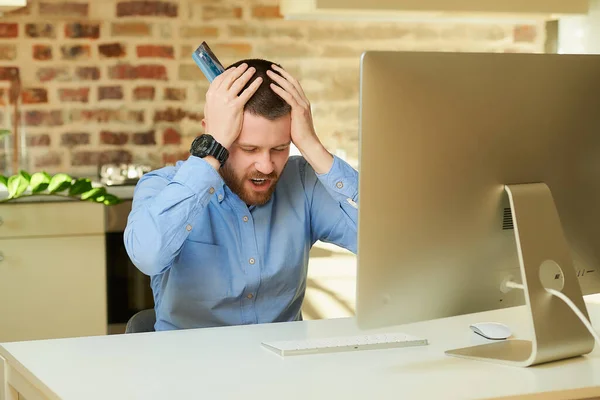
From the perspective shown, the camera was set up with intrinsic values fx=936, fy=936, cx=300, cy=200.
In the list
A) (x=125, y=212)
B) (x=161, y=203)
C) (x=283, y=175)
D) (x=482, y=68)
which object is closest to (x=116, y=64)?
(x=125, y=212)

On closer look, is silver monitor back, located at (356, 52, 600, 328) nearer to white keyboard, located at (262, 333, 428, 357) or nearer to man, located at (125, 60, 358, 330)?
white keyboard, located at (262, 333, 428, 357)

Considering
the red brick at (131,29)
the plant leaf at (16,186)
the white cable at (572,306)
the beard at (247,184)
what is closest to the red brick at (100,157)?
the red brick at (131,29)

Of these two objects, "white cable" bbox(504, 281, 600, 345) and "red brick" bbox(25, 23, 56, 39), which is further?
"red brick" bbox(25, 23, 56, 39)

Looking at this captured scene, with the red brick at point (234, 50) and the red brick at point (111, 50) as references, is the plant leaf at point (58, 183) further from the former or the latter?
the red brick at point (234, 50)

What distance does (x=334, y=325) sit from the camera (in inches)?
77.1

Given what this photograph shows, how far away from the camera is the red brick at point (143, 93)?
4.05 meters

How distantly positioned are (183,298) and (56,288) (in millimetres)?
1534

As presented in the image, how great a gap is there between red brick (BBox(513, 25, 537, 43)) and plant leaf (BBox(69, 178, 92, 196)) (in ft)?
7.09

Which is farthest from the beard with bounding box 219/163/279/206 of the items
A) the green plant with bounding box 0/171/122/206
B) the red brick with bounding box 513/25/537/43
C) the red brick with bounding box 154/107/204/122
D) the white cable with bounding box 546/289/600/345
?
the red brick with bounding box 513/25/537/43

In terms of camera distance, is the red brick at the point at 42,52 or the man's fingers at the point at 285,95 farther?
the red brick at the point at 42,52

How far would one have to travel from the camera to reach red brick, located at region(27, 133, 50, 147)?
398 centimetres

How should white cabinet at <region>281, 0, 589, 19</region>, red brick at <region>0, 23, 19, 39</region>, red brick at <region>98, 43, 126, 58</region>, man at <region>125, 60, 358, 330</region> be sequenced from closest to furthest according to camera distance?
man at <region>125, 60, 358, 330</region> → white cabinet at <region>281, 0, 589, 19</region> → red brick at <region>0, 23, 19, 39</region> → red brick at <region>98, 43, 126, 58</region>

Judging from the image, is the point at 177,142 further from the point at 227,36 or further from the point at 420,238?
the point at 420,238

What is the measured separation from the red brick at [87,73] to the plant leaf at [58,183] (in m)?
0.70
